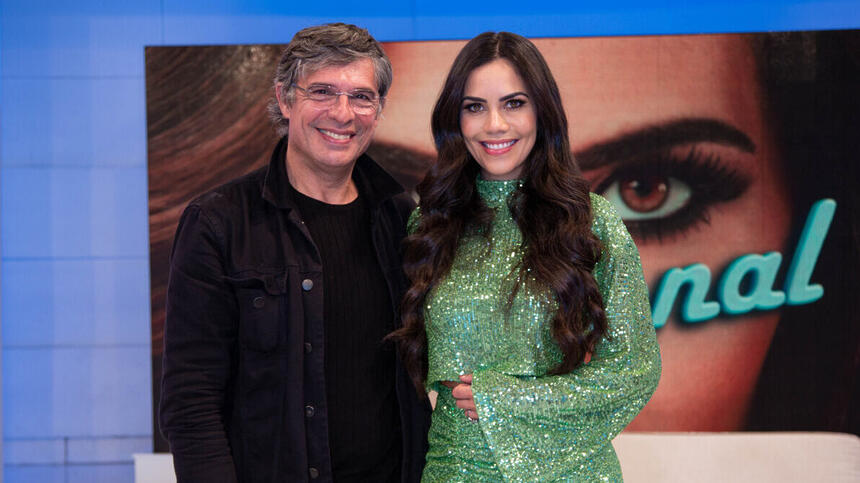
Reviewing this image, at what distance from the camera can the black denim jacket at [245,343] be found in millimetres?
1704

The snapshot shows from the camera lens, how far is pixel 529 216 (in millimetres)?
1942

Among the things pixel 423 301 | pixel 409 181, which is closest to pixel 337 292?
pixel 423 301

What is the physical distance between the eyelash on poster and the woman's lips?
1.77 m

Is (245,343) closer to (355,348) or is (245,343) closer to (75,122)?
(355,348)

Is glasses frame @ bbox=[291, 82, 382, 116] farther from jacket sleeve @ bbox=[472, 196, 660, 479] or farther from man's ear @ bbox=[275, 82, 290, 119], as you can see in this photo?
jacket sleeve @ bbox=[472, 196, 660, 479]

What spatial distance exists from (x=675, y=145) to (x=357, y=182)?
Result: 6.60ft

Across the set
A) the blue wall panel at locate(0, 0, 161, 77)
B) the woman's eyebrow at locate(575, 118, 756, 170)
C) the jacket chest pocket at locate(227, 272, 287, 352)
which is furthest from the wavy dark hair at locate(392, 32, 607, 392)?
the blue wall panel at locate(0, 0, 161, 77)

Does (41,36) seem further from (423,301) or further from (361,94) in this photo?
(423,301)

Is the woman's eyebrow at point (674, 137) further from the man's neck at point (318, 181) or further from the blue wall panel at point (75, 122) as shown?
the blue wall panel at point (75, 122)

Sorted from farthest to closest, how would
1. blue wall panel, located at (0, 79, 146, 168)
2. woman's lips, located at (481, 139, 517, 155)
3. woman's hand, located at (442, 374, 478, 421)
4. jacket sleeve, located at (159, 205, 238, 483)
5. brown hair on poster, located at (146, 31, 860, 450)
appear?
blue wall panel, located at (0, 79, 146, 168) < brown hair on poster, located at (146, 31, 860, 450) < woman's lips, located at (481, 139, 517, 155) < woman's hand, located at (442, 374, 478, 421) < jacket sleeve, located at (159, 205, 238, 483)

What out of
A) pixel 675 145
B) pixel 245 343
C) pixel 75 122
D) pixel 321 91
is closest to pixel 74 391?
pixel 75 122

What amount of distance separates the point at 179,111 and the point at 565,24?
194 cm

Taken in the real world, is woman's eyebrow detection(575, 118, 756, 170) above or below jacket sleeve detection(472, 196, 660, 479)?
above

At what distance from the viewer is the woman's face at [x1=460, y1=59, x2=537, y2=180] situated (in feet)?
6.19
